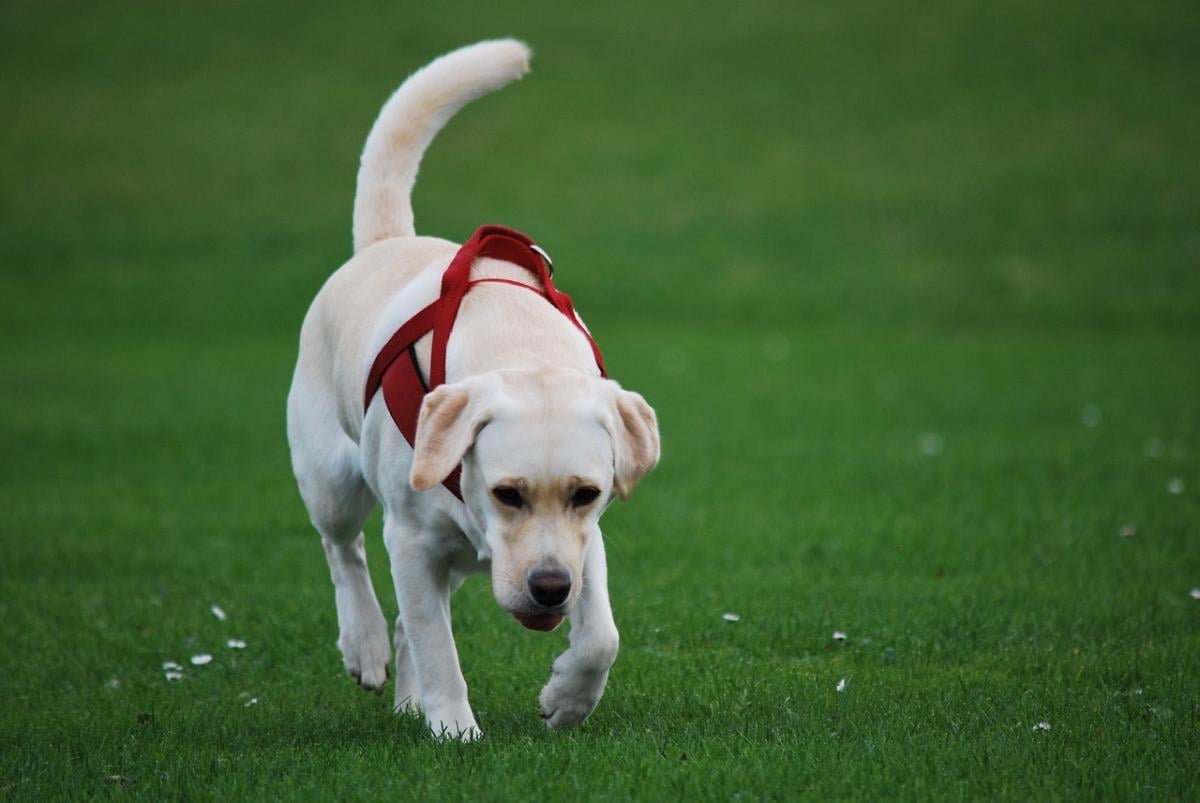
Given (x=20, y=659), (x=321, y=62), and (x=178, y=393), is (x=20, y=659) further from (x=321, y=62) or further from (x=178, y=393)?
(x=321, y=62)

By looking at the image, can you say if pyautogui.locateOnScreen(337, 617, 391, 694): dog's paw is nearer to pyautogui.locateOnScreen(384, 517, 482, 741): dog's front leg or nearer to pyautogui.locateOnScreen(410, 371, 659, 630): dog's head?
pyautogui.locateOnScreen(384, 517, 482, 741): dog's front leg

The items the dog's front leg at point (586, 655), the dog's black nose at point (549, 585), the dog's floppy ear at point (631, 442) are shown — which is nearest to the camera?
the dog's black nose at point (549, 585)

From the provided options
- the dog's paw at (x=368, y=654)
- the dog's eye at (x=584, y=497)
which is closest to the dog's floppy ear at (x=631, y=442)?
the dog's eye at (x=584, y=497)

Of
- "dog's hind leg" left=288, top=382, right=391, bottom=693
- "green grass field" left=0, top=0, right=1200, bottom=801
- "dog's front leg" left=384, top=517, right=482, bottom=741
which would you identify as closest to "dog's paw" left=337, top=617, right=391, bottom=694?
"dog's hind leg" left=288, top=382, right=391, bottom=693

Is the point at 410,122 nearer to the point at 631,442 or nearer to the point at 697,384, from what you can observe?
the point at 631,442

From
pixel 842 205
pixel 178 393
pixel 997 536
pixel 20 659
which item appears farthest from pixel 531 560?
pixel 842 205

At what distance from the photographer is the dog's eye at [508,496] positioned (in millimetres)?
4625

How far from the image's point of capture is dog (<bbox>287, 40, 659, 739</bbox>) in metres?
4.64

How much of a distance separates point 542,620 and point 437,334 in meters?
1.12

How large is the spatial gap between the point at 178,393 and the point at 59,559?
7673 mm

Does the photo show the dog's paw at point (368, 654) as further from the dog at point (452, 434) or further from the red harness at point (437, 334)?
the red harness at point (437, 334)

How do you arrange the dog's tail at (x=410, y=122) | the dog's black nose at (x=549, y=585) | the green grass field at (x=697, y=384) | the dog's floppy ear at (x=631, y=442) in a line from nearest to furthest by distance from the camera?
the dog's black nose at (x=549, y=585) → the dog's floppy ear at (x=631, y=442) → the green grass field at (x=697, y=384) → the dog's tail at (x=410, y=122)

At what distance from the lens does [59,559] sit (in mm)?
9289

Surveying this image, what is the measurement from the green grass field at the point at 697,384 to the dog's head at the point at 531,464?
0.64 metres
